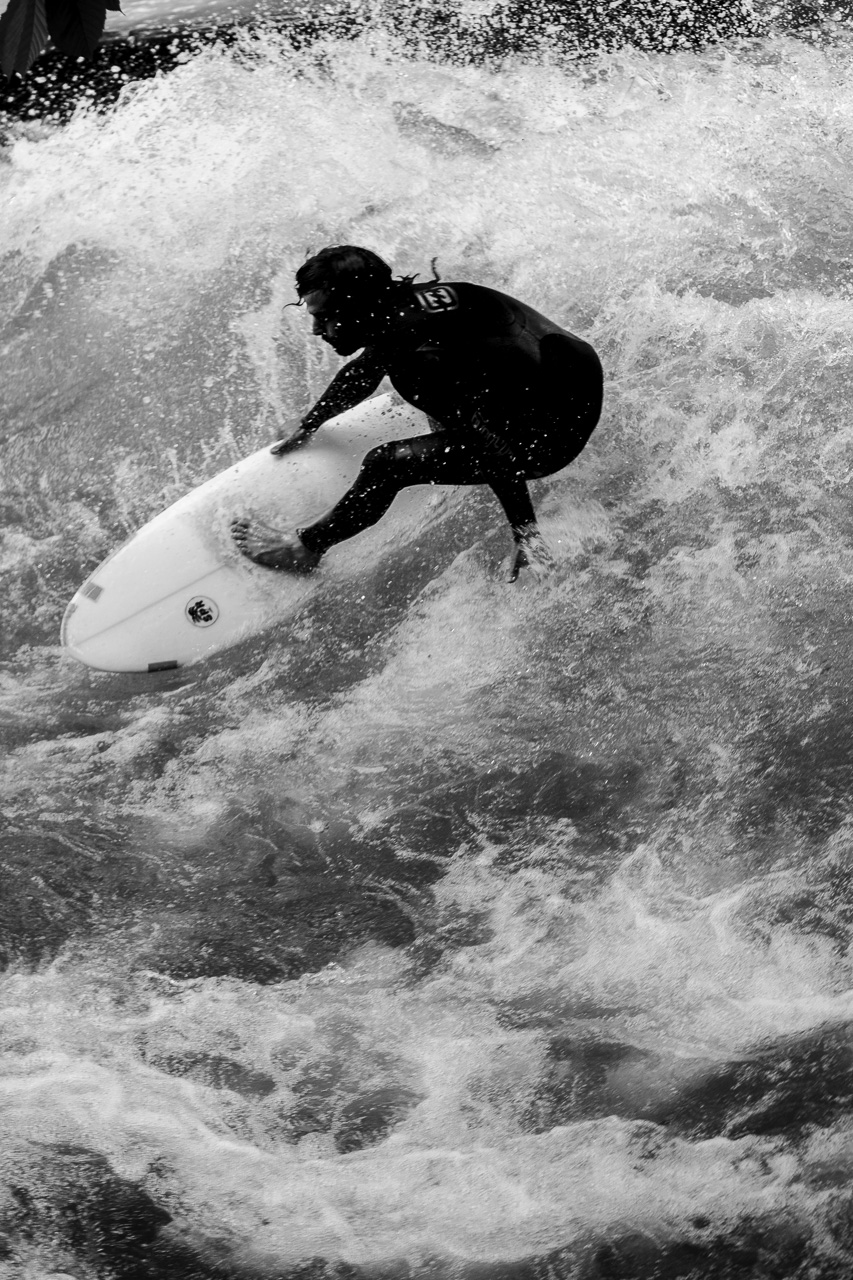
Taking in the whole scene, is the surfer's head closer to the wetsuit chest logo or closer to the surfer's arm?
the wetsuit chest logo

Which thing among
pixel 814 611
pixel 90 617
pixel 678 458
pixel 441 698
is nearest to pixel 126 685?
pixel 90 617

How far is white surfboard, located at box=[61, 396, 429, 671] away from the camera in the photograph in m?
3.88

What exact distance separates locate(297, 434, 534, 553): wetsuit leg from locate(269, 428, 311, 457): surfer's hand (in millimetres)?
291

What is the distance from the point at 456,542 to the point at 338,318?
126cm

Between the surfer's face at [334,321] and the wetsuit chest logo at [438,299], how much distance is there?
21 centimetres

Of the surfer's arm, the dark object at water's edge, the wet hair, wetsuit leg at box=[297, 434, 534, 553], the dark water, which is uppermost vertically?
the dark object at water's edge

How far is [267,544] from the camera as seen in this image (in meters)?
3.96

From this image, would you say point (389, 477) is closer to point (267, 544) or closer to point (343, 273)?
point (267, 544)

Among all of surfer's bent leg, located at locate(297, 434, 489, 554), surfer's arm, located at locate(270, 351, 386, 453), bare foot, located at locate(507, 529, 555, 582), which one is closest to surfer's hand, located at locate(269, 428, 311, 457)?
surfer's arm, located at locate(270, 351, 386, 453)

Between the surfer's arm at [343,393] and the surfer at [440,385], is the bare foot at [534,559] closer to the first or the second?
the surfer at [440,385]

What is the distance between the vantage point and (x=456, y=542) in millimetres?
4414

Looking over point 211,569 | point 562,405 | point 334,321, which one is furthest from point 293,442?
point 562,405

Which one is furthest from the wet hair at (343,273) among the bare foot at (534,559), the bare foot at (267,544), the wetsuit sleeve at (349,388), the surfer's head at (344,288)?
the bare foot at (534,559)

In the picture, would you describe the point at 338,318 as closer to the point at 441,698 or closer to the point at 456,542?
the point at 456,542
